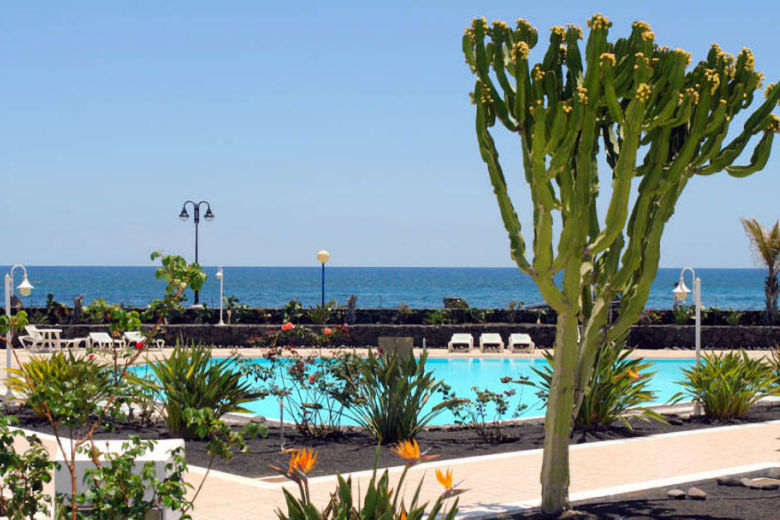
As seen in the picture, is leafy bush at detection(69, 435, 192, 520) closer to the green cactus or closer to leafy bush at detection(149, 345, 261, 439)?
the green cactus

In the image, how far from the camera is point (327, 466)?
9695 mm

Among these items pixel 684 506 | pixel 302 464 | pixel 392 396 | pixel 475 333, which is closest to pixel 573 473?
pixel 684 506

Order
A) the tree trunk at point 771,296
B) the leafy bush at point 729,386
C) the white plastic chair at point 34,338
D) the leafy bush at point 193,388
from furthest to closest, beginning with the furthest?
the tree trunk at point 771,296 → the white plastic chair at point 34,338 → the leafy bush at point 729,386 → the leafy bush at point 193,388

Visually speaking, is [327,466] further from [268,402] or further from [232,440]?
[268,402]

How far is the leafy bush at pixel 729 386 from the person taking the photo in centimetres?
1248

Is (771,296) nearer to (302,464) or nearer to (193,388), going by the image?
(193,388)

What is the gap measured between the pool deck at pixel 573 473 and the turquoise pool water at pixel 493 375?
618 centimetres

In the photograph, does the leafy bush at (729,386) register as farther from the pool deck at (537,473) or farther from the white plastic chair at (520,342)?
the white plastic chair at (520,342)

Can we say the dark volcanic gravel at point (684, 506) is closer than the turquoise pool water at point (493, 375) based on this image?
Yes

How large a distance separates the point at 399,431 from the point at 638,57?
5.50 metres

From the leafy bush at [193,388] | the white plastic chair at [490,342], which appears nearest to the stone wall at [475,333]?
the white plastic chair at [490,342]

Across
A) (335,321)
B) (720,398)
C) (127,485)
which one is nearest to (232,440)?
(127,485)

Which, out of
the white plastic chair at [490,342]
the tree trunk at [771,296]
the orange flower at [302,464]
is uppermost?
the tree trunk at [771,296]

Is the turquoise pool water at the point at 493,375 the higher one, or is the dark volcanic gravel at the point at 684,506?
the dark volcanic gravel at the point at 684,506
